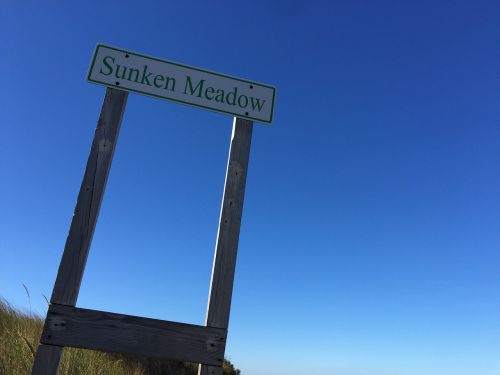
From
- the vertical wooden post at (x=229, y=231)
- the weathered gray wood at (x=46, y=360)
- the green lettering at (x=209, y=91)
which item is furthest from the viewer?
the green lettering at (x=209, y=91)

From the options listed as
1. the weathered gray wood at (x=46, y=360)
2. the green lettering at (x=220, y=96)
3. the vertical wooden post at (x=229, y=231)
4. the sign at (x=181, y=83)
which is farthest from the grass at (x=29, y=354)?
the green lettering at (x=220, y=96)

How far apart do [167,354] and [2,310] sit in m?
5.03

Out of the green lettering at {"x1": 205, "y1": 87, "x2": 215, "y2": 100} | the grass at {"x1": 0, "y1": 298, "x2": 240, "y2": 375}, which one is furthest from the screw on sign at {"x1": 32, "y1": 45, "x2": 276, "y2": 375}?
the grass at {"x1": 0, "y1": 298, "x2": 240, "y2": 375}

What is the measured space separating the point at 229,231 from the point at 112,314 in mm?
1042

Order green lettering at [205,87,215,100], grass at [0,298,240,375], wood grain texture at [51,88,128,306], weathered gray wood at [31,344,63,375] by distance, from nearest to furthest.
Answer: weathered gray wood at [31,344,63,375] < wood grain texture at [51,88,128,306] < green lettering at [205,87,215,100] < grass at [0,298,240,375]

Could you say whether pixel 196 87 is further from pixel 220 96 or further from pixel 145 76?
pixel 145 76

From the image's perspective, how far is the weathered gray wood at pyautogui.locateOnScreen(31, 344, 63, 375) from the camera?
10.00ft

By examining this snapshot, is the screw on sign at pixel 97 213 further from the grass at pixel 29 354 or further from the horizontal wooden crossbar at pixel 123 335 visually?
Answer: the grass at pixel 29 354

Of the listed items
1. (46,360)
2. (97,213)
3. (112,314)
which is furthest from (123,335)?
(97,213)

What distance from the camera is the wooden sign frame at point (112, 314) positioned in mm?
3117

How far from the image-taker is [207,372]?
3.25 m

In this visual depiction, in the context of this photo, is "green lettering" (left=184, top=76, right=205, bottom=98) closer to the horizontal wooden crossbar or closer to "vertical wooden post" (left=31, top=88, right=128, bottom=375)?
"vertical wooden post" (left=31, top=88, right=128, bottom=375)

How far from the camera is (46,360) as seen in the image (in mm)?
3068

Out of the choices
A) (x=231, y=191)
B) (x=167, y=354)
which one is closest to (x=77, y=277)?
(x=167, y=354)
